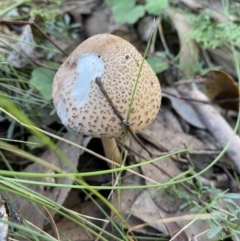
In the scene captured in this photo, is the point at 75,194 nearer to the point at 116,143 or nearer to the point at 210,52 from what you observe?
the point at 116,143

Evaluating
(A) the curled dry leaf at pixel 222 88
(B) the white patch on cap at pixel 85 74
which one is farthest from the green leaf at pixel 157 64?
(B) the white patch on cap at pixel 85 74

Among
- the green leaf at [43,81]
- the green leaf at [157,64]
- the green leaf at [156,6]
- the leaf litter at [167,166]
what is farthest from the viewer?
the green leaf at [156,6]

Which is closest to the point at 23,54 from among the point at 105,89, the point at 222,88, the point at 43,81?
the point at 43,81

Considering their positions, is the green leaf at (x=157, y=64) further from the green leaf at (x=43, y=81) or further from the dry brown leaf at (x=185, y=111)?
the green leaf at (x=43, y=81)

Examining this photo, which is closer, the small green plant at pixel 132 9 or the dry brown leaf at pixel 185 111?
the dry brown leaf at pixel 185 111

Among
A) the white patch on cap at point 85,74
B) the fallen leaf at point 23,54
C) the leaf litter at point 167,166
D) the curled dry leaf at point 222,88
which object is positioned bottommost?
the leaf litter at point 167,166

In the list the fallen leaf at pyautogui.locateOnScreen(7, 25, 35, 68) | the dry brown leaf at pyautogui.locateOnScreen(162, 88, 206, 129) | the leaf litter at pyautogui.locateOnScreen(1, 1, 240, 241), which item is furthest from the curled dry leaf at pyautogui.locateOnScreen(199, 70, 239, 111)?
the fallen leaf at pyautogui.locateOnScreen(7, 25, 35, 68)
